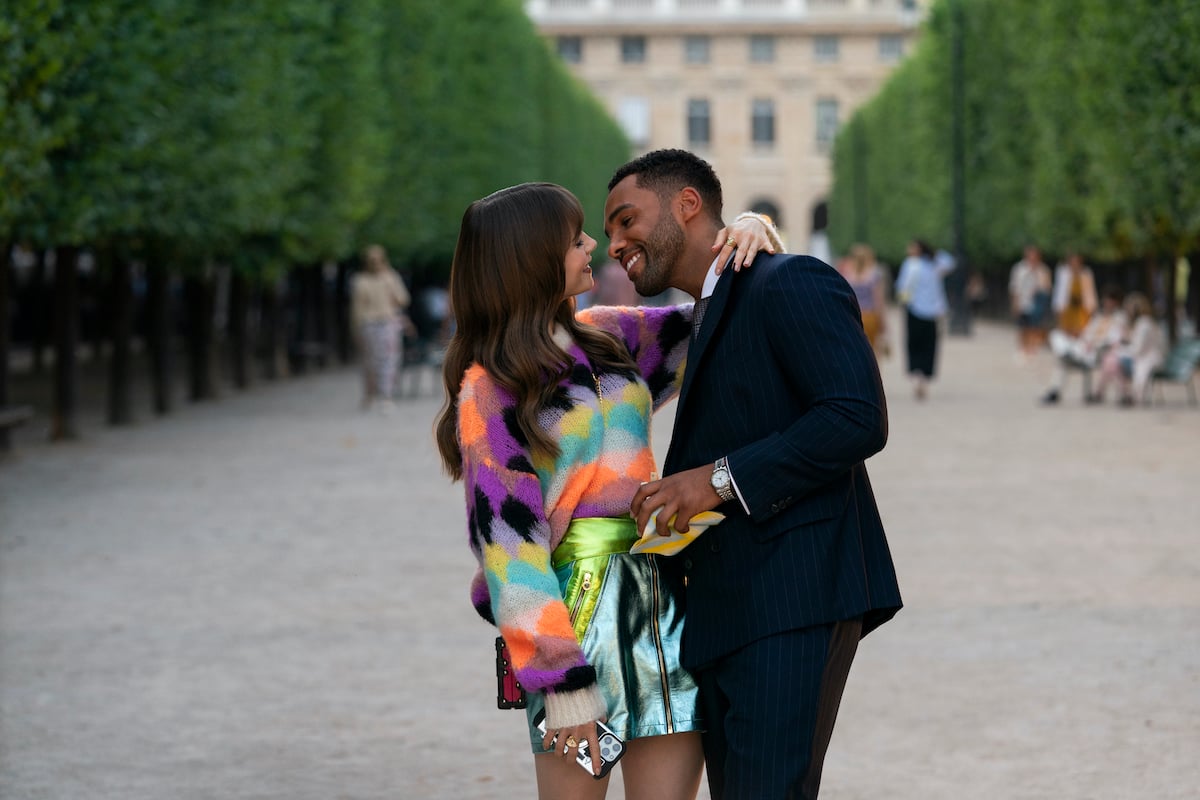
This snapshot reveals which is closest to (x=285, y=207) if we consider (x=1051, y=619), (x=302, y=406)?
(x=302, y=406)

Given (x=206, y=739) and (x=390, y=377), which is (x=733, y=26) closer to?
(x=390, y=377)

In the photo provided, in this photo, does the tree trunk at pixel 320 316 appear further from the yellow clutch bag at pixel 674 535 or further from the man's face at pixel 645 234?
the yellow clutch bag at pixel 674 535

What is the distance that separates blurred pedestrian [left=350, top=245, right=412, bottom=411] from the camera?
21312 millimetres

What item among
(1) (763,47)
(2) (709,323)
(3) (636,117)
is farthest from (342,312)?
(1) (763,47)

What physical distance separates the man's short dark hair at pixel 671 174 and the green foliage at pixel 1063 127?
708 inches

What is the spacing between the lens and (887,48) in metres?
102

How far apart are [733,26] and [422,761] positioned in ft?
325

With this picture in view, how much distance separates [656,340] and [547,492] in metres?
0.54

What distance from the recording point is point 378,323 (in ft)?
70.4

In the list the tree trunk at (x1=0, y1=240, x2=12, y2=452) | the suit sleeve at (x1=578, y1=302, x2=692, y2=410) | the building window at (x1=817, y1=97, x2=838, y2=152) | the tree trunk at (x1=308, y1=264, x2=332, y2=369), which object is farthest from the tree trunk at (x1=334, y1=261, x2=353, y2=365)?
the building window at (x1=817, y1=97, x2=838, y2=152)

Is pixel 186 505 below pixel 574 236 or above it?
below

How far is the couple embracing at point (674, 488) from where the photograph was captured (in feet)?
10.5

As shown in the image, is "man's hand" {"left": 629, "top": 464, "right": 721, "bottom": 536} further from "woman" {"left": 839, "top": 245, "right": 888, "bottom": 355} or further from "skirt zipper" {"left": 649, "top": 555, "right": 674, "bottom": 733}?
"woman" {"left": 839, "top": 245, "right": 888, "bottom": 355}

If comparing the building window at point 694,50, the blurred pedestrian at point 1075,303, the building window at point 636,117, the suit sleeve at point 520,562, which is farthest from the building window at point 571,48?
the suit sleeve at point 520,562
